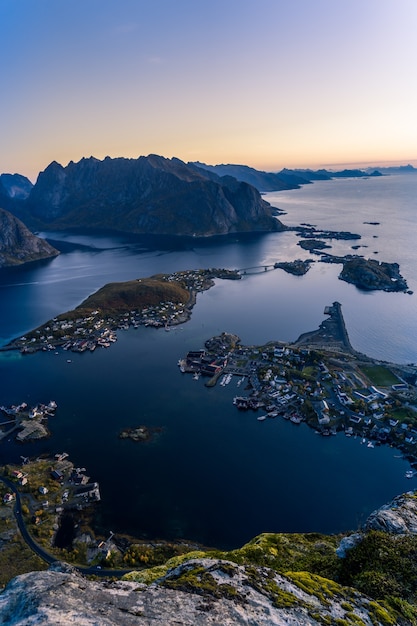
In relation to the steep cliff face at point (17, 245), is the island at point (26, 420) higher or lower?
lower

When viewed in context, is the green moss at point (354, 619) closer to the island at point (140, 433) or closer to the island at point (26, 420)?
the island at point (140, 433)

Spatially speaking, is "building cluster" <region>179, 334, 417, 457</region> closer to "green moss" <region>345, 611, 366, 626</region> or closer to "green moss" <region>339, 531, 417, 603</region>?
"green moss" <region>339, 531, 417, 603</region>

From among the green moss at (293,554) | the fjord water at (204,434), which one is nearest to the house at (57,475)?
the fjord water at (204,434)

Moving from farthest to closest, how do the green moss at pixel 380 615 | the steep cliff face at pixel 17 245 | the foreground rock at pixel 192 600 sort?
the steep cliff face at pixel 17 245 < the green moss at pixel 380 615 < the foreground rock at pixel 192 600

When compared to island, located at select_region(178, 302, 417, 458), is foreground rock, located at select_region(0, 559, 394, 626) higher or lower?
higher

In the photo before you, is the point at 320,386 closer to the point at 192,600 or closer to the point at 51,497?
the point at 51,497

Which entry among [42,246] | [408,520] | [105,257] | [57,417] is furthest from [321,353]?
→ [42,246]

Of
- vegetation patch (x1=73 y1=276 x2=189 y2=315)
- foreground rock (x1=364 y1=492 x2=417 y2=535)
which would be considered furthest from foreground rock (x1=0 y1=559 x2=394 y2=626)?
vegetation patch (x1=73 y1=276 x2=189 y2=315)
